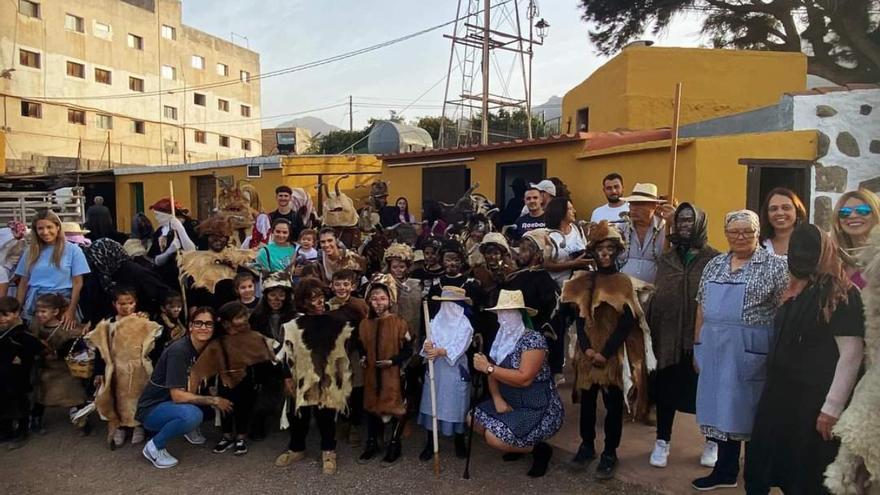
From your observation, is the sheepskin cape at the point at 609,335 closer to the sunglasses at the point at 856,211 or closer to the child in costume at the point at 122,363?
the sunglasses at the point at 856,211

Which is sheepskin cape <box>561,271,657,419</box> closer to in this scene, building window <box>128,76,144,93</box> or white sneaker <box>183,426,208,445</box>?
white sneaker <box>183,426,208,445</box>

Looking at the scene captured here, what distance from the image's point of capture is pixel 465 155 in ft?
36.5

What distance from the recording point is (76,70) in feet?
115

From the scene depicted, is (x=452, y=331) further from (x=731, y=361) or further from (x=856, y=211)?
(x=856, y=211)

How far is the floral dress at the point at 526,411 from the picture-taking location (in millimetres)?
3918

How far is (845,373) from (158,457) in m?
4.22

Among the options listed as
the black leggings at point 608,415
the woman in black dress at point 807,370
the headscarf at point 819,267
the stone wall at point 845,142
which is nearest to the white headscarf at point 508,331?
the black leggings at point 608,415

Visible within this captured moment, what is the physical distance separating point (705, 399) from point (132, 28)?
143 feet

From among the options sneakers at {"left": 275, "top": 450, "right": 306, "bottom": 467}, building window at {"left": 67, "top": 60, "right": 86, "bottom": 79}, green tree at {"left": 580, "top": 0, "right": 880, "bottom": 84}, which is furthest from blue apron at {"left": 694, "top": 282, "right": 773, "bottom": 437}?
building window at {"left": 67, "top": 60, "right": 86, "bottom": 79}

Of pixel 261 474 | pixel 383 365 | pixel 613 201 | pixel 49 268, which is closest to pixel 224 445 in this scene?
pixel 261 474

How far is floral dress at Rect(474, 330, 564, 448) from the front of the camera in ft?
12.9

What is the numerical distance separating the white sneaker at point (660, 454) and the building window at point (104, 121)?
39218 millimetres

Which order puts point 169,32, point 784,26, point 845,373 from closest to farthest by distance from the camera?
point 845,373, point 784,26, point 169,32

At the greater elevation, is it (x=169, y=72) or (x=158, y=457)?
(x=169, y=72)
